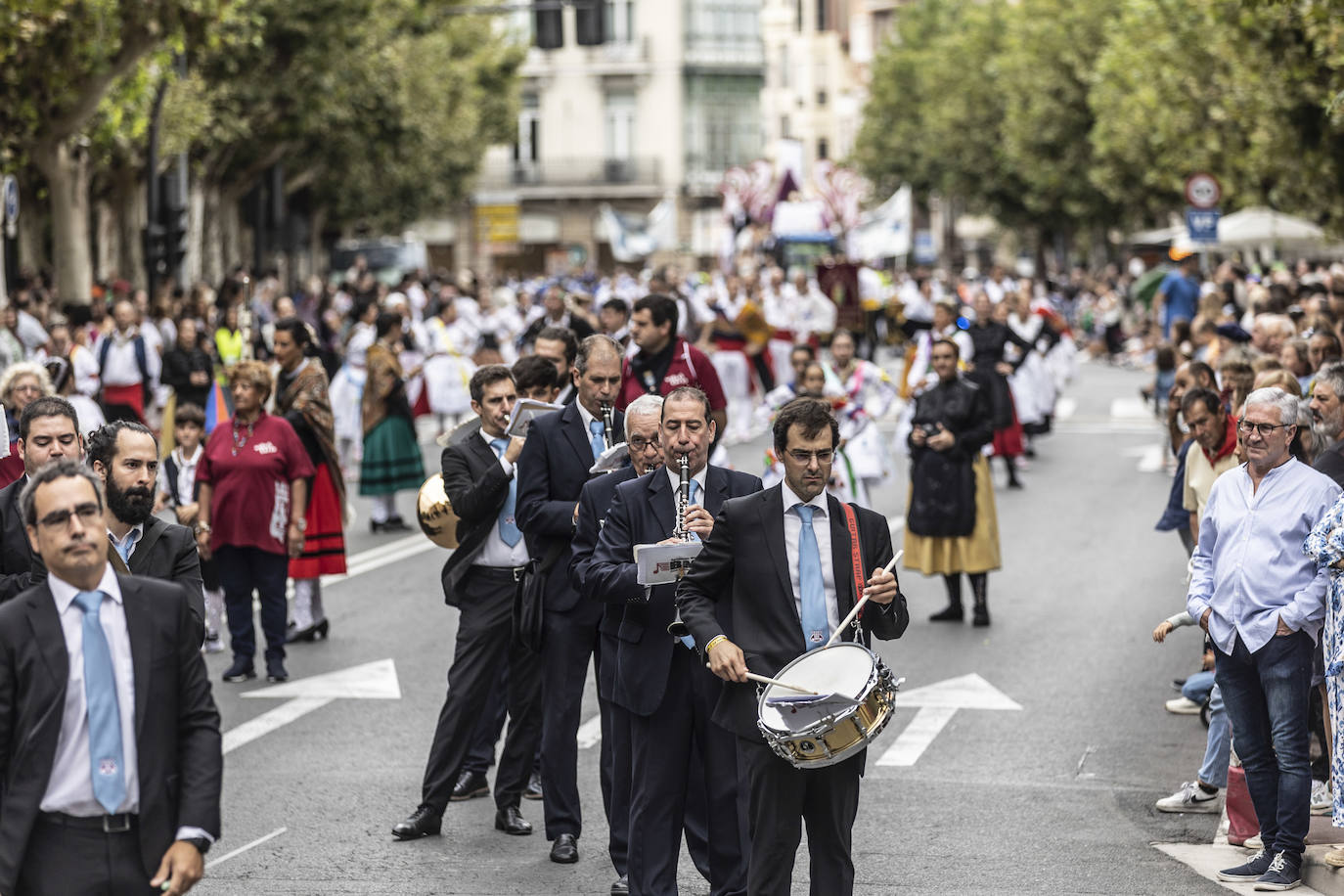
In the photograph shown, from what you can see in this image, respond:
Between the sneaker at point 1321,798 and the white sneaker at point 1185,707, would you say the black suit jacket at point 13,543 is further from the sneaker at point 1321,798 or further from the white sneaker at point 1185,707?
the white sneaker at point 1185,707

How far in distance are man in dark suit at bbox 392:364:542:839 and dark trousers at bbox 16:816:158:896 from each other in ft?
11.4

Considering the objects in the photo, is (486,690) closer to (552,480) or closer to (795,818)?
(552,480)

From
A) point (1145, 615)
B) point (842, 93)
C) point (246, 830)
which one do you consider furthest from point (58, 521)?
point (842, 93)

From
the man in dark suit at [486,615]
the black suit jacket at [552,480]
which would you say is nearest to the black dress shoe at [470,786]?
the man in dark suit at [486,615]

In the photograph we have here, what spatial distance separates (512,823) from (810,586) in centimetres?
270

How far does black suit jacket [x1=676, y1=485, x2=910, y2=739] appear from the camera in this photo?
666 cm

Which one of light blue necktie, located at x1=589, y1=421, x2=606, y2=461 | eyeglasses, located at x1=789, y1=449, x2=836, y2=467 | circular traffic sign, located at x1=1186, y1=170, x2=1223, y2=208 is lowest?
light blue necktie, located at x1=589, y1=421, x2=606, y2=461

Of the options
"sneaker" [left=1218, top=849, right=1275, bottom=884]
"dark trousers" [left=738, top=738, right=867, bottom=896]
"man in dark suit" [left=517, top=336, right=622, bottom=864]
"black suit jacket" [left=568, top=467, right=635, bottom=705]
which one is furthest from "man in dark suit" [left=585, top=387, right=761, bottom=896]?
"sneaker" [left=1218, top=849, right=1275, bottom=884]

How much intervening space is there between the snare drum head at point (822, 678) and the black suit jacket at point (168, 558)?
5.69 ft

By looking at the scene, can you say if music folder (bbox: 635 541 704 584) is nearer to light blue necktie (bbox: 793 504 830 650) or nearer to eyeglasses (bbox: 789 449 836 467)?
light blue necktie (bbox: 793 504 830 650)

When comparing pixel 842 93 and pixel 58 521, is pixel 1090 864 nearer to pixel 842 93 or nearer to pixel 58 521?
pixel 58 521

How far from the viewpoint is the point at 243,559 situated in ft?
39.8

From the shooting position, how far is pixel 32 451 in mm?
7566

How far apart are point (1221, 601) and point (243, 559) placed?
5912mm
